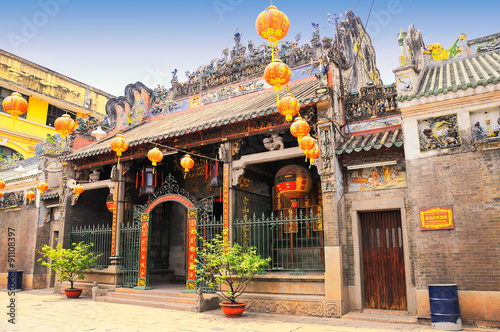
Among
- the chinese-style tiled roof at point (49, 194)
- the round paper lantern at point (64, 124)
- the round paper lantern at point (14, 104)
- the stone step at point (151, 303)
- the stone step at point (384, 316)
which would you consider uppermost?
the round paper lantern at point (14, 104)

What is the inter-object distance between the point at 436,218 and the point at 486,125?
6.18ft

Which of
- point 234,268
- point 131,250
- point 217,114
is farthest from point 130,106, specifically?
point 234,268

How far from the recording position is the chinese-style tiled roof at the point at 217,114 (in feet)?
29.7

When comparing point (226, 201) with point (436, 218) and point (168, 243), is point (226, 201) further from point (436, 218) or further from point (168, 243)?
point (168, 243)

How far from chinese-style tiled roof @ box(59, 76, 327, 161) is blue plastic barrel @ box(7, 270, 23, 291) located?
454cm

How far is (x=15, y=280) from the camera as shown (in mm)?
13438

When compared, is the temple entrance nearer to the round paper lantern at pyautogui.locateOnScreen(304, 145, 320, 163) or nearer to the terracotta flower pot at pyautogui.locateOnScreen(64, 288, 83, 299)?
the terracotta flower pot at pyautogui.locateOnScreen(64, 288, 83, 299)

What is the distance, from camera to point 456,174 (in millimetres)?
6938

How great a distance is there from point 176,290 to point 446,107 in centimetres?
801

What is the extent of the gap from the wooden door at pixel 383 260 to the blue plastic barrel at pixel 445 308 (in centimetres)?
139

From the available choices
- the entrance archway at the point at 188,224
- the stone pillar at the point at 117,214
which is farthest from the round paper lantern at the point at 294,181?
the stone pillar at the point at 117,214

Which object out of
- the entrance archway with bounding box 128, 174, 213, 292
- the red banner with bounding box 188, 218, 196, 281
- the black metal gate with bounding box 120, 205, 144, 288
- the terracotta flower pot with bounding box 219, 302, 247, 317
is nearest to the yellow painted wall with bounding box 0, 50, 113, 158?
the black metal gate with bounding box 120, 205, 144, 288

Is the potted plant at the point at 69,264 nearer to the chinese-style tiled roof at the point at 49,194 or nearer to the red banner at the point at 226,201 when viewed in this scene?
the chinese-style tiled roof at the point at 49,194

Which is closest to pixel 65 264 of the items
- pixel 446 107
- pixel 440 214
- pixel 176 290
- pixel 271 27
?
pixel 176 290
